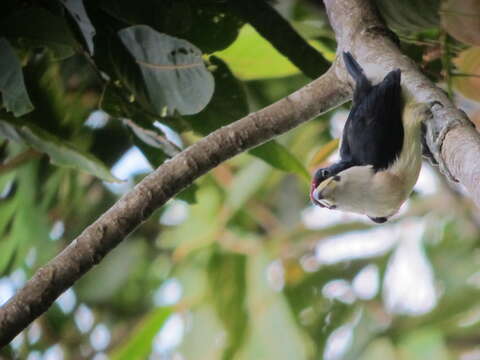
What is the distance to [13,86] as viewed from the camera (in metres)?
0.89

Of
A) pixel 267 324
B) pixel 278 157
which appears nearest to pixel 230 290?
pixel 267 324

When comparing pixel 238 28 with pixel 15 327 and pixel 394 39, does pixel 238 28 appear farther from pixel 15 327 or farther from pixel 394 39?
pixel 15 327

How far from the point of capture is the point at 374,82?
30.2 inches

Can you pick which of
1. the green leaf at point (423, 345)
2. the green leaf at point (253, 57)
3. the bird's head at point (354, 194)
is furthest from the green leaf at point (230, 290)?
the bird's head at point (354, 194)

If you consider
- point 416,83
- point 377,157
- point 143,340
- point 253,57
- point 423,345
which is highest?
point 416,83

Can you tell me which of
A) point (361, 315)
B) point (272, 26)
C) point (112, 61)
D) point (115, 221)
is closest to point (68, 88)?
point (112, 61)

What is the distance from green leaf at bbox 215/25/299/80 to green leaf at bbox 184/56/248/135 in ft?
0.43

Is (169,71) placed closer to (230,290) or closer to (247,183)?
(247,183)

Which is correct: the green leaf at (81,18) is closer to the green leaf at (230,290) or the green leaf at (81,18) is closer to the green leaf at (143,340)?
the green leaf at (143,340)

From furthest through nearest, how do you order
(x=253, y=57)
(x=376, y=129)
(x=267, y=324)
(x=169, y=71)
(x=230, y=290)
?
(x=230, y=290)
(x=267, y=324)
(x=253, y=57)
(x=169, y=71)
(x=376, y=129)

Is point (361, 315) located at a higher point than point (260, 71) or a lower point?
lower

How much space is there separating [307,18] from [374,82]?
818 mm

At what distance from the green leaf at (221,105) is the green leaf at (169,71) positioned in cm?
5

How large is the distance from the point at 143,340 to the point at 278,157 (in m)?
0.85
